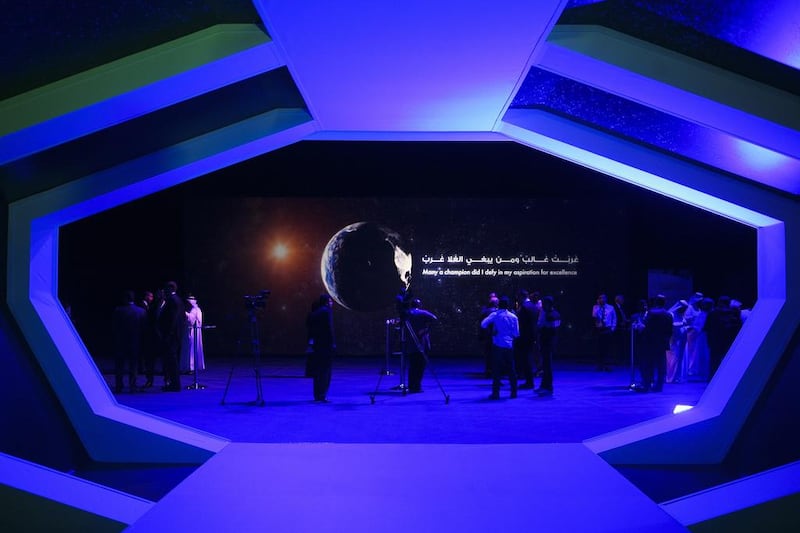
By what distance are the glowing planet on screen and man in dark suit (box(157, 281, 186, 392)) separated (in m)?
7.31

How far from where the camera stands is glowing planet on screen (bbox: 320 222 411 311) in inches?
805

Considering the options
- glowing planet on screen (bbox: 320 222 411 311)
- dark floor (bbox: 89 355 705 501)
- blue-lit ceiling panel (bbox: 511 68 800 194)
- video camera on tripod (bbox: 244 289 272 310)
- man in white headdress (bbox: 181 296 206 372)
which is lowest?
dark floor (bbox: 89 355 705 501)

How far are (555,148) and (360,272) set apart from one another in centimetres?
1205

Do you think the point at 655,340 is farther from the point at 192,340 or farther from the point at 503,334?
the point at 192,340

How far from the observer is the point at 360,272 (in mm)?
20484

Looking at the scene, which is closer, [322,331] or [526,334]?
[322,331]

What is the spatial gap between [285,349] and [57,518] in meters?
14.7

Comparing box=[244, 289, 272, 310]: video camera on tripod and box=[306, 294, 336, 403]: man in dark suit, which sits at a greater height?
box=[244, 289, 272, 310]: video camera on tripod

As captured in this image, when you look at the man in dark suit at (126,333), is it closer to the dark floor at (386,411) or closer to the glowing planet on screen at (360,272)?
the dark floor at (386,411)

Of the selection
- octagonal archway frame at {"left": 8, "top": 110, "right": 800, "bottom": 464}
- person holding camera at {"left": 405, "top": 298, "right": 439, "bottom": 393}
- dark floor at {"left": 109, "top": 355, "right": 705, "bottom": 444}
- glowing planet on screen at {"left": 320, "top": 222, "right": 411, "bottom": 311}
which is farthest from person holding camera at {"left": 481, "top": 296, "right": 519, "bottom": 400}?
glowing planet on screen at {"left": 320, "top": 222, "right": 411, "bottom": 311}

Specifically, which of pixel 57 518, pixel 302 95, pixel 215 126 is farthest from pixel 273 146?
pixel 57 518

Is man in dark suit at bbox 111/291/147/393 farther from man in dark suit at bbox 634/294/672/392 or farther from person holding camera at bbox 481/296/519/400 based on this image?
man in dark suit at bbox 634/294/672/392

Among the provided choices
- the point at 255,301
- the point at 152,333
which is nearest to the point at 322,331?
the point at 255,301

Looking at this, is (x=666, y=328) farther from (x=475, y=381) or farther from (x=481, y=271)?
(x=481, y=271)
